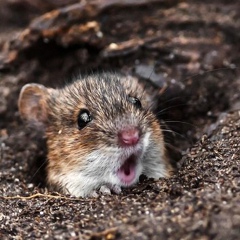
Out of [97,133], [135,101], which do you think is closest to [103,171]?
[97,133]

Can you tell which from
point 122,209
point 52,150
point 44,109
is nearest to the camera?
point 122,209

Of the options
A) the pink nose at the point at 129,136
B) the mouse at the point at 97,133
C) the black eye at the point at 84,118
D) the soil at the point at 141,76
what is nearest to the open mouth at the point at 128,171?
the mouse at the point at 97,133

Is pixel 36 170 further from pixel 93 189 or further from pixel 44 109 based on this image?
pixel 93 189

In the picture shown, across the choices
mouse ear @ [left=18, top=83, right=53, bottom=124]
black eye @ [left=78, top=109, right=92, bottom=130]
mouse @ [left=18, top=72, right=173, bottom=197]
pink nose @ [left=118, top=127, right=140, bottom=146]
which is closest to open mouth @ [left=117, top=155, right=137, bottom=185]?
mouse @ [left=18, top=72, right=173, bottom=197]

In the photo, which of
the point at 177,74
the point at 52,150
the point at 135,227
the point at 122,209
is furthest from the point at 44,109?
the point at 135,227

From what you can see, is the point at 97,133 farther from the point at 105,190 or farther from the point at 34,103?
the point at 34,103

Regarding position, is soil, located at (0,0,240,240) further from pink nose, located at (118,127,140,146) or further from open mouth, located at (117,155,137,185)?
pink nose, located at (118,127,140,146)

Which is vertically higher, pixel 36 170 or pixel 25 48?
pixel 25 48
